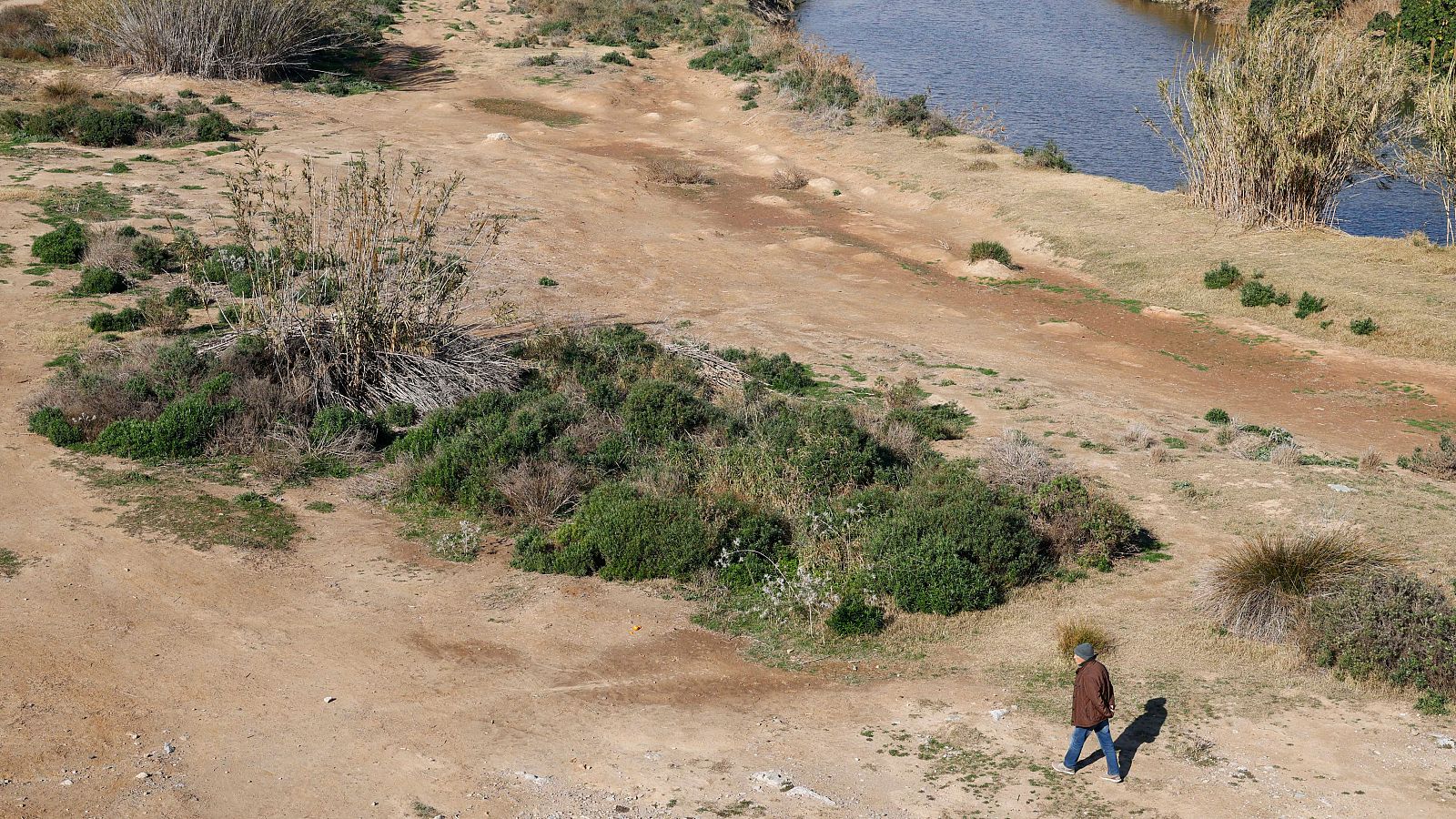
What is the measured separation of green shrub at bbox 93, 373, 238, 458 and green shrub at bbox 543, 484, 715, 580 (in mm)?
5078

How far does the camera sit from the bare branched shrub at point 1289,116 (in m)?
24.7

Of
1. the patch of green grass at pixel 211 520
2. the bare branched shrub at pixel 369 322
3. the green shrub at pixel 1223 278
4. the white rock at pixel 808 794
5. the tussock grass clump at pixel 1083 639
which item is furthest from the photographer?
the green shrub at pixel 1223 278

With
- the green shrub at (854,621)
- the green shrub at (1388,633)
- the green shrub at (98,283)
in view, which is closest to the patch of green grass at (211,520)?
the green shrub at (854,621)

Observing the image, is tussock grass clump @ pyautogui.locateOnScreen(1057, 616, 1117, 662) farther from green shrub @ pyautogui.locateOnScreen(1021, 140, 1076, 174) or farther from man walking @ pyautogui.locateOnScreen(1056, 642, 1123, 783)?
green shrub @ pyautogui.locateOnScreen(1021, 140, 1076, 174)

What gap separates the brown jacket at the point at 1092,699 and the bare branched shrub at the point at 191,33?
35855 millimetres

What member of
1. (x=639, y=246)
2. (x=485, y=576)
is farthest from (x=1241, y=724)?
(x=639, y=246)

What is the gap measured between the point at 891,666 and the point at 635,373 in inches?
314

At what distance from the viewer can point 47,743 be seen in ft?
28.2

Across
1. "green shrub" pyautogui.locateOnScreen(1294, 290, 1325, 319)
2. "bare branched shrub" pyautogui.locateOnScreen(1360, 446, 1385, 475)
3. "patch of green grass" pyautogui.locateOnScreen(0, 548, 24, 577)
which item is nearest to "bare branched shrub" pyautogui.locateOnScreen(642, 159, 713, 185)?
"green shrub" pyautogui.locateOnScreen(1294, 290, 1325, 319)

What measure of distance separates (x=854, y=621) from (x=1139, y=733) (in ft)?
9.67

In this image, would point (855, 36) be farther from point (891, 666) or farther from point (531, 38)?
point (891, 666)

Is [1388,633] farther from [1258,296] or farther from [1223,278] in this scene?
[1223,278]

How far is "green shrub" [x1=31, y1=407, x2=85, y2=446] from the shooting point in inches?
558

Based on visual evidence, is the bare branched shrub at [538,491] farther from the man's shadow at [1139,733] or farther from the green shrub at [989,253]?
the green shrub at [989,253]
